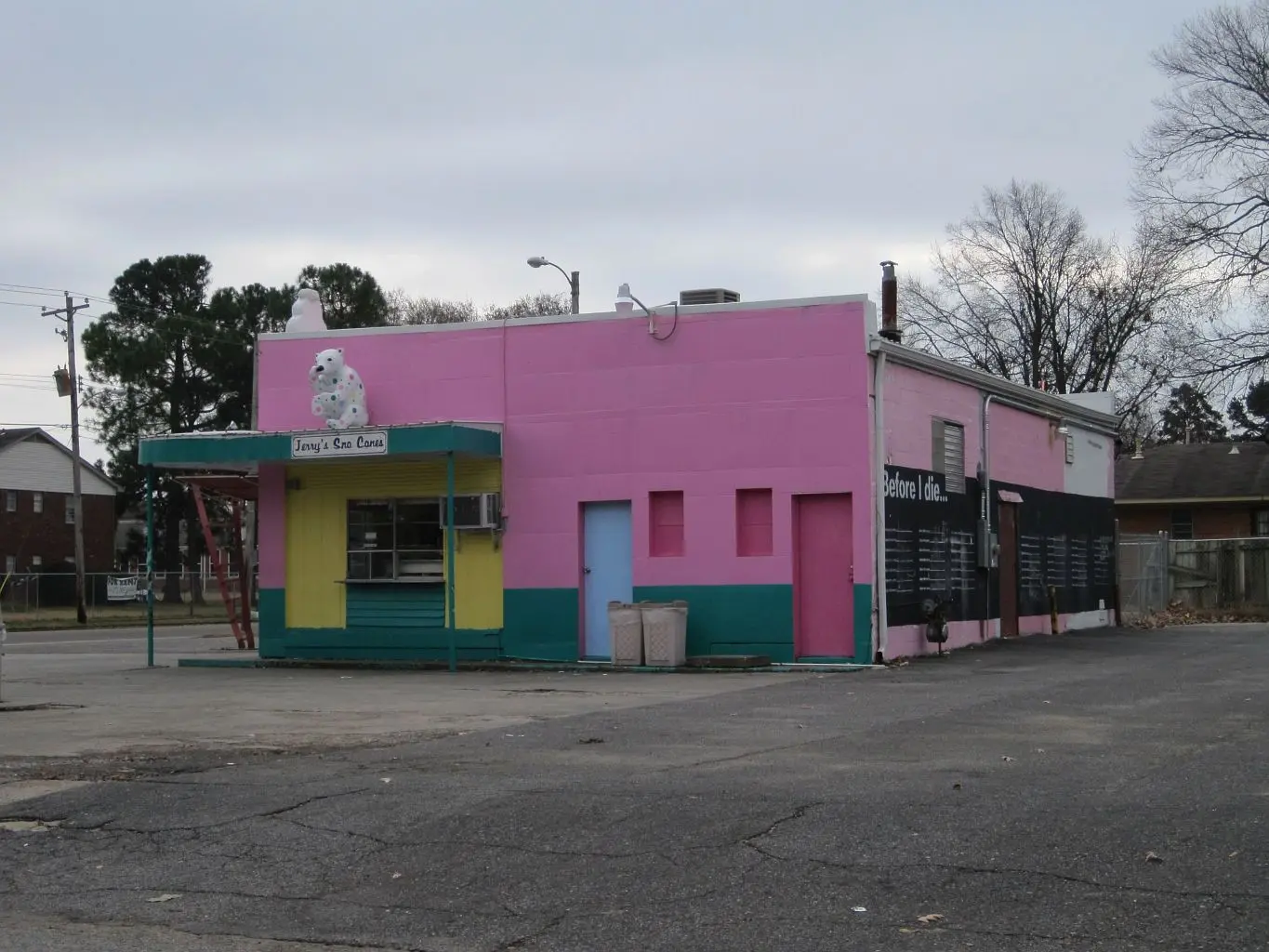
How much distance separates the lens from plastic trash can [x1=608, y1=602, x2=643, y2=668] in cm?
2033

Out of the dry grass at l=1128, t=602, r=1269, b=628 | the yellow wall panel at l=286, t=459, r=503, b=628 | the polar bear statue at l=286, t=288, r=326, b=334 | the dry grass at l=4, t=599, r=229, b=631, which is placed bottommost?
the dry grass at l=4, t=599, r=229, b=631

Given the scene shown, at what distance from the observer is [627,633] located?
20.4 meters

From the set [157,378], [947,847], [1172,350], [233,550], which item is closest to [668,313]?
[233,550]

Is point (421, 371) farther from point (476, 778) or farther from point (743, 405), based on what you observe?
point (476, 778)

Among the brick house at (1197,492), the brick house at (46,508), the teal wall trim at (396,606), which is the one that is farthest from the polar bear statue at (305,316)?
the brick house at (46,508)

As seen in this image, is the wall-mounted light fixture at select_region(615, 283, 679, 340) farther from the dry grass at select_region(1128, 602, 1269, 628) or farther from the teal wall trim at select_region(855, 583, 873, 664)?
the dry grass at select_region(1128, 602, 1269, 628)

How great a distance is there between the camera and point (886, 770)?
9891 mm

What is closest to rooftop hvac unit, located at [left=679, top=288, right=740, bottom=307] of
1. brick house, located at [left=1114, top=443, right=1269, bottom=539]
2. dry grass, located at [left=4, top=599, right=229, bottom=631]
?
dry grass, located at [left=4, top=599, right=229, bottom=631]

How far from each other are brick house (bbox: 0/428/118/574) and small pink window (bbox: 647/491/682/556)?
5450 cm

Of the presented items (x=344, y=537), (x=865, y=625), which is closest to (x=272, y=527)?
(x=344, y=537)

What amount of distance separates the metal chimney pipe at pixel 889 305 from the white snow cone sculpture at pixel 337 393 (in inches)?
301

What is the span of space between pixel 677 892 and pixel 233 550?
21902 millimetres

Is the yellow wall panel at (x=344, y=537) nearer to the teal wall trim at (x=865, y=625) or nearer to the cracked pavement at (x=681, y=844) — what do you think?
the teal wall trim at (x=865, y=625)

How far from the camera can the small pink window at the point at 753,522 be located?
2055cm
